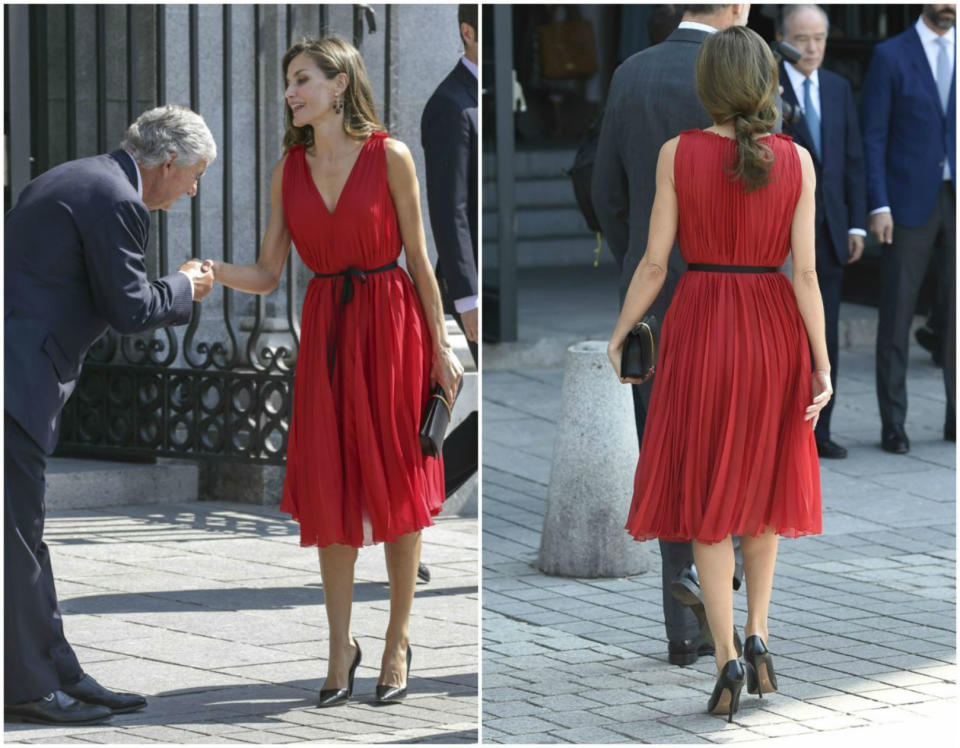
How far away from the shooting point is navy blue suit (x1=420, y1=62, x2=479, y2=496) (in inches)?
227


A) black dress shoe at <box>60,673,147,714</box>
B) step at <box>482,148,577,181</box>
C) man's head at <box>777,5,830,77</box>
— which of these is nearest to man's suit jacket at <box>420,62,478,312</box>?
black dress shoe at <box>60,673,147,714</box>

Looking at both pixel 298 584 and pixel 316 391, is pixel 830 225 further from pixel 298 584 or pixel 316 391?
pixel 316 391

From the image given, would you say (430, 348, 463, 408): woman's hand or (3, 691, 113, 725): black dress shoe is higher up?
(430, 348, 463, 408): woman's hand

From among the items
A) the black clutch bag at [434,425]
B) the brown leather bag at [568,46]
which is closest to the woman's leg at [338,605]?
the black clutch bag at [434,425]

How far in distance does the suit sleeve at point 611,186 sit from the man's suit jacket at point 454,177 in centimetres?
39

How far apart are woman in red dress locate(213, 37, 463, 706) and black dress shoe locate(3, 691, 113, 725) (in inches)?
25.2

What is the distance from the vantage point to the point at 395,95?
8.16 metres

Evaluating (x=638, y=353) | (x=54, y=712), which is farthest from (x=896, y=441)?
(x=54, y=712)

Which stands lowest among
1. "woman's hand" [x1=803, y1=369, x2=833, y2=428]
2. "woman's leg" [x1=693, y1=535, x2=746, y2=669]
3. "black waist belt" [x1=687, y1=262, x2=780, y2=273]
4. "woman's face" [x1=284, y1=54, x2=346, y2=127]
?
"woman's leg" [x1=693, y1=535, x2=746, y2=669]

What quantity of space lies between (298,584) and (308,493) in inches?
62.7

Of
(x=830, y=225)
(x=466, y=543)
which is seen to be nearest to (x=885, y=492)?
(x=830, y=225)

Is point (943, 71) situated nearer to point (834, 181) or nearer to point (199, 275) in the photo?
point (834, 181)

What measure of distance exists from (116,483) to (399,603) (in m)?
3.21

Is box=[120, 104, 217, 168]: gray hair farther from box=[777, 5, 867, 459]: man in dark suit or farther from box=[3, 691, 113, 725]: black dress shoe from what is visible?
box=[777, 5, 867, 459]: man in dark suit
